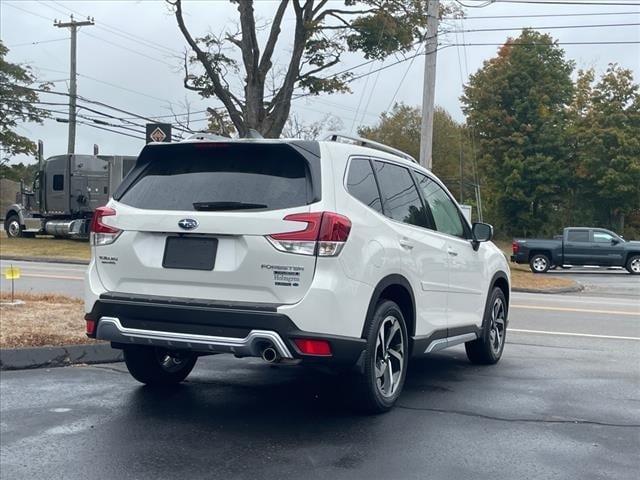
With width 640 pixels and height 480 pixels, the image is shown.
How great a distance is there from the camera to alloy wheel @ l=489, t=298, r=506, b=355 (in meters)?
8.05

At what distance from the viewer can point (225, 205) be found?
5.18 metres

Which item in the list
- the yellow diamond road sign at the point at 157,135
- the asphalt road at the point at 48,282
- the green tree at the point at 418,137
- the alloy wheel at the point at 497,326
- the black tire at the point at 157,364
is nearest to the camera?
the black tire at the point at 157,364

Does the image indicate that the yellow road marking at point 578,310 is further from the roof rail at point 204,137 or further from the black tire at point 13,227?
the black tire at point 13,227

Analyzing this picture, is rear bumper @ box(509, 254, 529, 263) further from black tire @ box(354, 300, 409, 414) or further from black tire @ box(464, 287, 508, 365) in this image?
black tire @ box(354, 300, 409, 414)

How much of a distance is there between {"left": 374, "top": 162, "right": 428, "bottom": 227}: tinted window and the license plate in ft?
4.60

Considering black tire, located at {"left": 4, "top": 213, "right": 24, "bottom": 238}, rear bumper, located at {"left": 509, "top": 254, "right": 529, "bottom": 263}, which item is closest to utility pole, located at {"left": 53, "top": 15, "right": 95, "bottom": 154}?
black tire, located at {"left": 4, "top": 213, "right": 24, "bottom": 238}

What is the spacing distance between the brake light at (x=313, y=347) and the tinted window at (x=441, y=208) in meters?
2.20

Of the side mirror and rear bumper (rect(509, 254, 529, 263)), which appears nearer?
the side mirror

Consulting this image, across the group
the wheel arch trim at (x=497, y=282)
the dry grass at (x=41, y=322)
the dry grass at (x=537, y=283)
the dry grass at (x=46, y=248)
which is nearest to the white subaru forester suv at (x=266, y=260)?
the wheel arch trim at (x=497, y=282)

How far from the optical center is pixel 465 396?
21.4ft

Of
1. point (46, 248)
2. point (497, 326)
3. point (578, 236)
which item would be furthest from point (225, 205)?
point (578, 236)

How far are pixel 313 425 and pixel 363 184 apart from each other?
1.73 meters

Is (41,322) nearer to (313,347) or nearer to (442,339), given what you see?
(442,339)

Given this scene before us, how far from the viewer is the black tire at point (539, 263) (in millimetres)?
29109
